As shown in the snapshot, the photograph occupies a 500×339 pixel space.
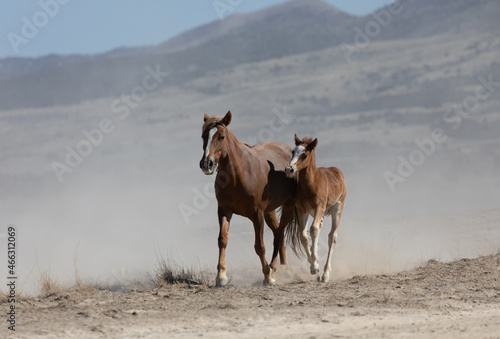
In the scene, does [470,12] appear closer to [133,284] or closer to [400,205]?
[400,205]

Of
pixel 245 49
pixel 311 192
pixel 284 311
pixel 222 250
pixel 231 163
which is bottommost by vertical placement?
pixel 284 311

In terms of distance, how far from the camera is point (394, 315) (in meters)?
9.67

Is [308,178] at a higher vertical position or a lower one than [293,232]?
higher

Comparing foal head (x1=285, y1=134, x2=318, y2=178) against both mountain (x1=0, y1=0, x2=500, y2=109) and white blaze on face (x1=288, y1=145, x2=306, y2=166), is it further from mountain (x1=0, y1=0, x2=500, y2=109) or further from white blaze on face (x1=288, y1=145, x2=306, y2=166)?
mountain (x1=0, y1=0, x2=500, y2=109)

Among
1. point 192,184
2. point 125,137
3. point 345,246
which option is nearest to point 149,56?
point 125,137

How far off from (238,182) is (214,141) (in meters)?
0.74

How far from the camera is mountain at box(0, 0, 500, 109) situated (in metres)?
72.9

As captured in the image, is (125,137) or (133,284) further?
(125,137)

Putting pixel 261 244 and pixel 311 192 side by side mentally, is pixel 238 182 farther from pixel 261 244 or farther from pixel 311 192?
pixel 311 192

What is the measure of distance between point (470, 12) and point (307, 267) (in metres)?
61.1

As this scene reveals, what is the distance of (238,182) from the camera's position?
464 inches

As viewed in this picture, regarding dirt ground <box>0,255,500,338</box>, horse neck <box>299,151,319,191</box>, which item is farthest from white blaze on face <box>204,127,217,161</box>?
dirt ground <box>0,255,500,338</box>

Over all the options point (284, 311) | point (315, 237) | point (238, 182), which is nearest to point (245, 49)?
point (315, 237)

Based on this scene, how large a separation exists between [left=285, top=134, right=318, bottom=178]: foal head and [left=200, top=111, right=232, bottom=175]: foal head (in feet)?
3.09
